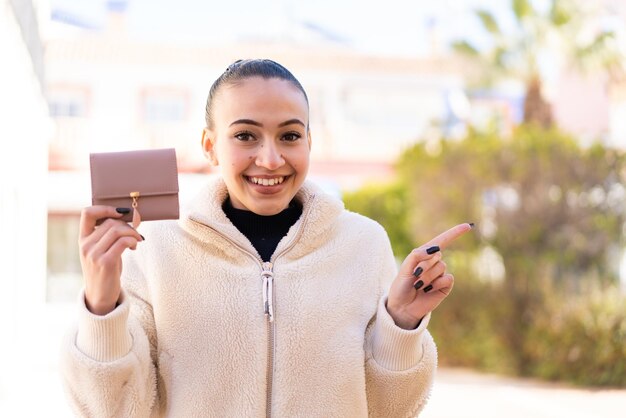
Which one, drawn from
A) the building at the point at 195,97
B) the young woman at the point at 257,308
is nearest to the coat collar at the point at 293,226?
the young woman at the point at 257,308

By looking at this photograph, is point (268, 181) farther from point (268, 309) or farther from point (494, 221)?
point (494, 221)

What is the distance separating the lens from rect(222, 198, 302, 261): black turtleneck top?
226 cm

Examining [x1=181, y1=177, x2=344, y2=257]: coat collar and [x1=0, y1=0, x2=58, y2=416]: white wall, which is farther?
[x1=0, y1=0, x2=58, y2=416]: white wall

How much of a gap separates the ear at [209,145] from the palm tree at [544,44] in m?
14.8

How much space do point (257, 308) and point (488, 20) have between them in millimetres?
15469

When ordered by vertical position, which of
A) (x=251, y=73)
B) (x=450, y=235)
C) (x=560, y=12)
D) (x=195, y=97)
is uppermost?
(x=195, y=97)

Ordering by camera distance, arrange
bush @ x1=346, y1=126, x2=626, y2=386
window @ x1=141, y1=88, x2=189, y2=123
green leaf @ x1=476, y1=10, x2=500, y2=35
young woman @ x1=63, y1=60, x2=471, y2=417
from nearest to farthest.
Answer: young woman @ x1=63, y1=60, x2=471, y2=417 < bush @ x1=346, y1=126, x2=626, y2=386 < green leaf @ x1=476, y1=10, x2=500, y2=35 < window @ x1=141, y1=88, x2=189, y2=123

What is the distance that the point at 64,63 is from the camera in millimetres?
25438

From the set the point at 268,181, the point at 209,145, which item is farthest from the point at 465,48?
the point at 268,181

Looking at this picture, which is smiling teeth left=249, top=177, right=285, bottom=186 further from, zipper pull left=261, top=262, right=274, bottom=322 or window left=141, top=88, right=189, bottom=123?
window left=141, top=88, right=189, bottom=123

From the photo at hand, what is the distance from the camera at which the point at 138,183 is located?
6.52 ft

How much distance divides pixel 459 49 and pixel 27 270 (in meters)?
12.4

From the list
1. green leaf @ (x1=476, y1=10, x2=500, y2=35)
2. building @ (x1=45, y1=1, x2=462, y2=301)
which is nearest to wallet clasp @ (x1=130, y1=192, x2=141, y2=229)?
green leaf @ (x1=476, y1=10, x2=500, y2=35)

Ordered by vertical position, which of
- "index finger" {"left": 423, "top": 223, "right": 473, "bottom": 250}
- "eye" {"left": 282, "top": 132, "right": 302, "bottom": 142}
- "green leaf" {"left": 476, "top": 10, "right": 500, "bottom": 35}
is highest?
"green leaf" {"left": 476, "top": 10, "right": 500, "bottom": 35}
